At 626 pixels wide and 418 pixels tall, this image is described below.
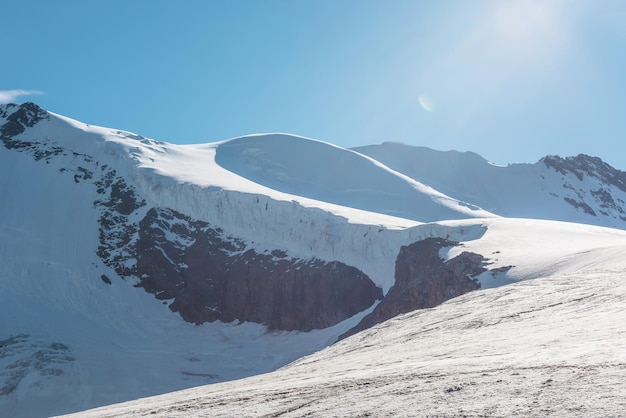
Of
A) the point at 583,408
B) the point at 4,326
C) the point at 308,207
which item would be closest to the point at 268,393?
the point at 583,408

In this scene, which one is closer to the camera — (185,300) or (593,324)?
(593,324)

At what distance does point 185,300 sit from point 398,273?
76.0ft

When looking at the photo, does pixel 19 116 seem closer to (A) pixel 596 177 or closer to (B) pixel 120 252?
(B) pixel 120 252

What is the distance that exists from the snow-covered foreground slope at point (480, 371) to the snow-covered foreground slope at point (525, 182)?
76.2 meters

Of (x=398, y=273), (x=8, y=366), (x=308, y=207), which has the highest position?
(x=308, y=207)

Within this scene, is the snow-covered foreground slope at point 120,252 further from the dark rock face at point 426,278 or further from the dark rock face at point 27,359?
the dark rock face at point 426,278

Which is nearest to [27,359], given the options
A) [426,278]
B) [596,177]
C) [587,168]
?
[426,278]

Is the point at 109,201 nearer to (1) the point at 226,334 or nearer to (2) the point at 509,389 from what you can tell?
(1) the point at 226,334

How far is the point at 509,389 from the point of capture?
27.3 ft

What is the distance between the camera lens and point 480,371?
9.70 metres

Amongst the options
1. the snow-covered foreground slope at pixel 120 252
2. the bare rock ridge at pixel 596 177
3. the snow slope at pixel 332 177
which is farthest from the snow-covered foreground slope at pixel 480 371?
the bare rock ridge at pixel 596 177

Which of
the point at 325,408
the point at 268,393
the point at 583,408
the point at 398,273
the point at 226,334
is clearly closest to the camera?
the point at 583,408

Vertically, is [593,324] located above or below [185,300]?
above

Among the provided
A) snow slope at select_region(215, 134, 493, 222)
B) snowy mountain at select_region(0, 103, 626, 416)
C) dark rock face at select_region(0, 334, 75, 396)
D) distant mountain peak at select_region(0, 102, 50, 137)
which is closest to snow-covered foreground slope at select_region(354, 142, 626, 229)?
snowy mountain at select_region(0, 103, 626, 416)
